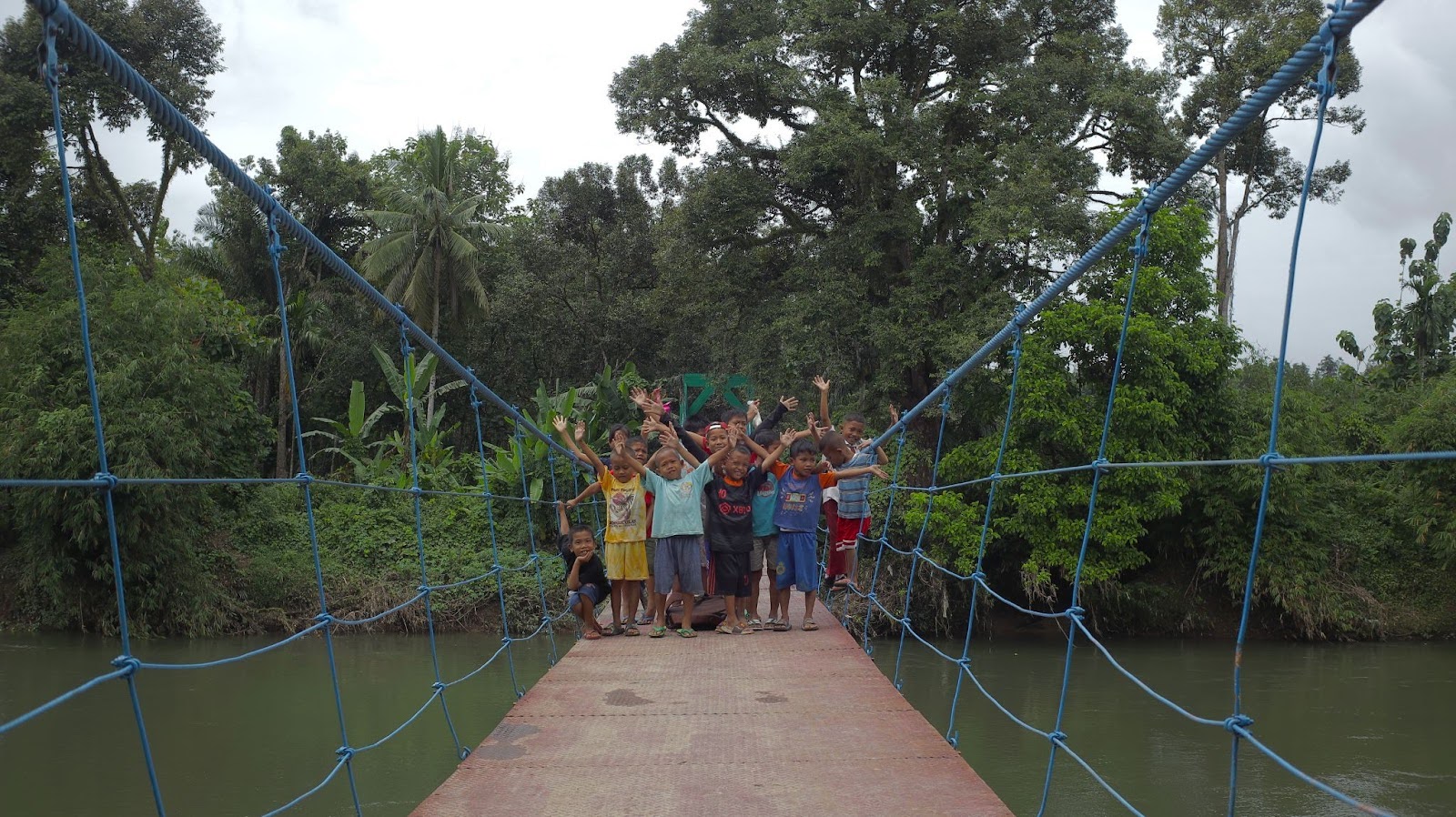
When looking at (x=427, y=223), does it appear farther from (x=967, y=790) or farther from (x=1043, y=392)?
(x=967, y=790)

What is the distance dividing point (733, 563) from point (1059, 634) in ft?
25.4

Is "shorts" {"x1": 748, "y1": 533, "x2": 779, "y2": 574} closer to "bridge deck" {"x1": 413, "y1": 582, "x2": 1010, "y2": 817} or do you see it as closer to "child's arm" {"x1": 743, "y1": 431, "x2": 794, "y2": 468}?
"child's arm" {"x1": 743, "y1": 431, "x2": 794, "y2": 468}

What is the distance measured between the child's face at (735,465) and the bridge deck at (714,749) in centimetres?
80

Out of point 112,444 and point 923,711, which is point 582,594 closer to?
point 923,711

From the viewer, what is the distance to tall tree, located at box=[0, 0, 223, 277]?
12.2 m

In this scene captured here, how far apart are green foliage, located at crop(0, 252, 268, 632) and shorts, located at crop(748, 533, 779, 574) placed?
20.5 feet

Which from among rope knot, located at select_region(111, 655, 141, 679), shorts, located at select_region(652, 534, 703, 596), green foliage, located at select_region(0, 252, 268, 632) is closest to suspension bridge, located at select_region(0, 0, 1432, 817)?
rope knot, located at select_region(111, 655, 141, 679)

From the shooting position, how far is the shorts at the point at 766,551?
4215 mm

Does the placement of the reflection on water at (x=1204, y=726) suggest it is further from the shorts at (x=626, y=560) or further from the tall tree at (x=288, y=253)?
the tall tree at (x=288, y=253)

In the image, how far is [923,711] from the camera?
8.27 m

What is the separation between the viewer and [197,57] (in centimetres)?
1316

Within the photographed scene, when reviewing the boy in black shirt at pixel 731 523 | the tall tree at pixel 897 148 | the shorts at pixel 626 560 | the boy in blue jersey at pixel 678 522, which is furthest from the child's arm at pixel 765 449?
the tall tree at pixel 897 148

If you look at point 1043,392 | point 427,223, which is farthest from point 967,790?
point 427,223

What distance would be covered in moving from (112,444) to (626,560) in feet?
21.3
